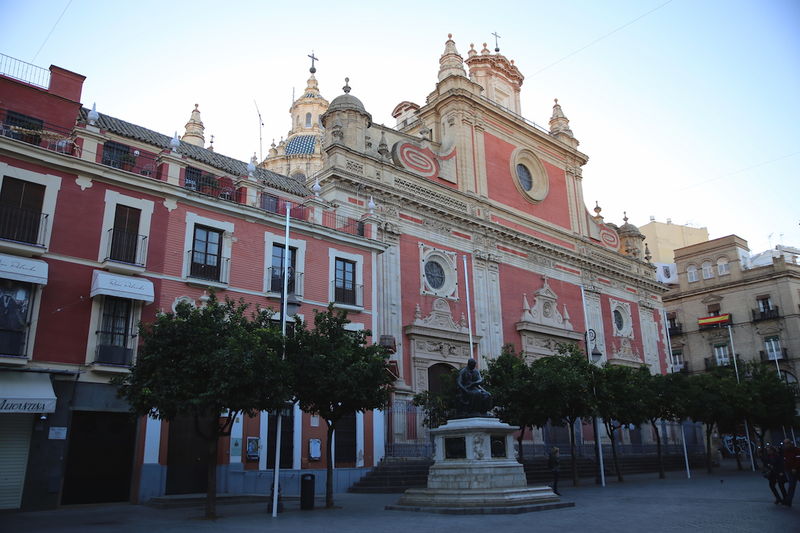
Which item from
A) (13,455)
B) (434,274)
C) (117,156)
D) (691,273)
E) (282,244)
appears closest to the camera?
(13,455)

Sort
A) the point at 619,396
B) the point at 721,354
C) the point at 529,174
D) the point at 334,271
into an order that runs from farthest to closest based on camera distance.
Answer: the point at 721,354, the point at 529,174, the point at 619,396, the point at 334,271

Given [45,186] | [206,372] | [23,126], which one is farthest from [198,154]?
[206,372]

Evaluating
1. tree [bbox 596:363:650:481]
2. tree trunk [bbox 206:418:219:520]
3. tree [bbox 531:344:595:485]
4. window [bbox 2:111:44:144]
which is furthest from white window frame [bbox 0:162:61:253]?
tree [bbox 596:363:650:481]

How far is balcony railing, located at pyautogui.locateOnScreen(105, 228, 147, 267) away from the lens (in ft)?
59.8

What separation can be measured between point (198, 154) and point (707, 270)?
41.8m

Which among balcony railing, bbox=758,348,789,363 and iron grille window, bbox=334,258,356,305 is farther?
balcony railing, bbox=758,348,789,363

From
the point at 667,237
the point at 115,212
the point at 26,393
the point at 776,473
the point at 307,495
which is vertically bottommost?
the point at 307,495

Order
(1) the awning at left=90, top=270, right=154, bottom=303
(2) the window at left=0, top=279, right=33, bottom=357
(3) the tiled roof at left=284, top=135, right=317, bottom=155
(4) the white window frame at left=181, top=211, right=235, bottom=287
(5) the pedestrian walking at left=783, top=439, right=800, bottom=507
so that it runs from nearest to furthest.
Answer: (5) the pedestrian walking at left=783, top=439, right=800, bottom=507, (2) the window at left=0, top=279, right=33, bottom=357, (1) the awning at left=90, top=270, right=154, bottom=303, (4) the white window frame at left=181, top=211, right=235, bottom=287, (3) the tiled roof at left=284, top=135, right=317, bottom=155

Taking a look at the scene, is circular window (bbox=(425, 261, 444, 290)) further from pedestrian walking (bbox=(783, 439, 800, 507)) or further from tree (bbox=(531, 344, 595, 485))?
pedestrian walking (bbox=(783, 439, 800, 507))

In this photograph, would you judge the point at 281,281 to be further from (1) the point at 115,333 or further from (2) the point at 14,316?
(2) the point at 14,316

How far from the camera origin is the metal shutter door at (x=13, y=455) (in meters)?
15.3

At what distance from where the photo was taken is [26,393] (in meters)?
15.4

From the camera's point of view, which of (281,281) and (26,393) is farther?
(281,281)

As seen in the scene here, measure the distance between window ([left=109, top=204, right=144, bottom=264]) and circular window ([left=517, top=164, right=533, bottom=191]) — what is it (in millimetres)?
23531
